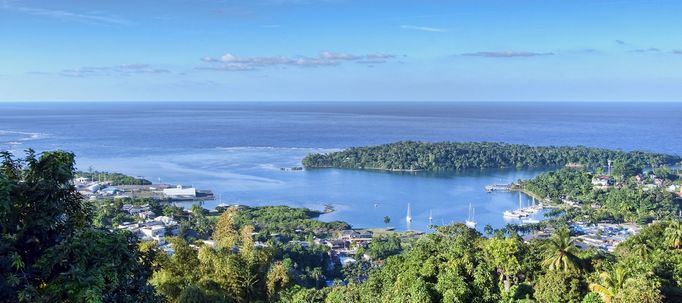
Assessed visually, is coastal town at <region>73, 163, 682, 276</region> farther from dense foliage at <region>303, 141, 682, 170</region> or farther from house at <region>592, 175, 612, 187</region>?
dense foliage at <region>303, 141, 682, 170</region>

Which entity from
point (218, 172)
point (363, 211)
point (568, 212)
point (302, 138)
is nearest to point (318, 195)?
point (363, 211)

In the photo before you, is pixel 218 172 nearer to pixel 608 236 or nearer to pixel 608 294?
pixel 608 236

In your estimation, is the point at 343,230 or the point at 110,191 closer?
the point at 343,230

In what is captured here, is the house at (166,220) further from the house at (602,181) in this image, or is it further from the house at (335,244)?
the house at (602,181)

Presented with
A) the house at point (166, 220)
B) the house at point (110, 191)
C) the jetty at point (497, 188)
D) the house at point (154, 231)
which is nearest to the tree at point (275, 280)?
the house at point (154, 231)

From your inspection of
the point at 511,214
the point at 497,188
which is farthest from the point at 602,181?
the point at 511,214

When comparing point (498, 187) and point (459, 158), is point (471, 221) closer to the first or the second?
point (498, 187)
